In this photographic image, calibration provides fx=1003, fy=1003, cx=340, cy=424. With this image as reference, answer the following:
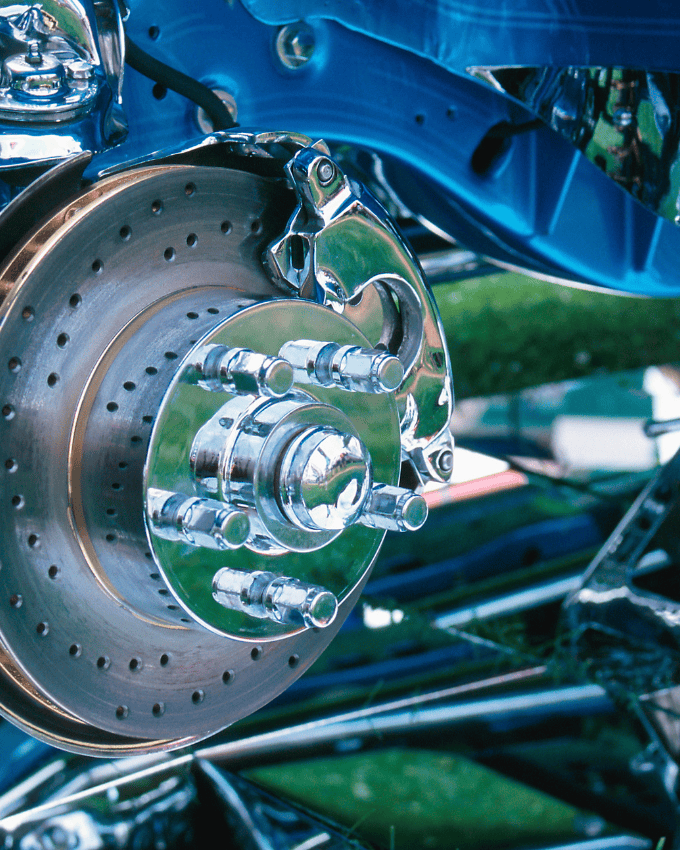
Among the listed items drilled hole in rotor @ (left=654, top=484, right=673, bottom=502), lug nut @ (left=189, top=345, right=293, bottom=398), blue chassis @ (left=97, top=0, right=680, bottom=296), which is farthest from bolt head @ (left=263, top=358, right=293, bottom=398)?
drilled hole in rotor @ (left=654, top=484, right=673, bottom=502)

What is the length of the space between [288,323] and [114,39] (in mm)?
250

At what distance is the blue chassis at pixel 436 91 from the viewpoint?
0.89 m

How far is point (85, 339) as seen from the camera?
2.50ft

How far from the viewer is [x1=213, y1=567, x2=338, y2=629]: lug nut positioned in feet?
2.49

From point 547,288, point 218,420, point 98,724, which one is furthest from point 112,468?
point 547,288

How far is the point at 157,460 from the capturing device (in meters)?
0.73

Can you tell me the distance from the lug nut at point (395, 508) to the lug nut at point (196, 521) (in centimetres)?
14

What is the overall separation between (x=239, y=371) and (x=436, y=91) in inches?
21.3

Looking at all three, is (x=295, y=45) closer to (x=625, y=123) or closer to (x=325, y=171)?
(x=325, y=171)

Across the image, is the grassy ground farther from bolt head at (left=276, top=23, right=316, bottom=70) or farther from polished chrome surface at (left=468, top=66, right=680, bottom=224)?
bolt head at (left=276, top=23, right=316, bottom=70)

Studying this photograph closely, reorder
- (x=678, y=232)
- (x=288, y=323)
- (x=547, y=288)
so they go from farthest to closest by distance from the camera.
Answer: (x=547, y=288) < (x=678, y=232) < (x=288, y=323)

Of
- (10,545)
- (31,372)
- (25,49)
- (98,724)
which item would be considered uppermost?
(25,49)

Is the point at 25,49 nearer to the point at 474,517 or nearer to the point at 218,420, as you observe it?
the point at 218,420

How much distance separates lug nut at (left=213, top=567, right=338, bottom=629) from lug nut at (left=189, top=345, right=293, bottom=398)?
144 mm
